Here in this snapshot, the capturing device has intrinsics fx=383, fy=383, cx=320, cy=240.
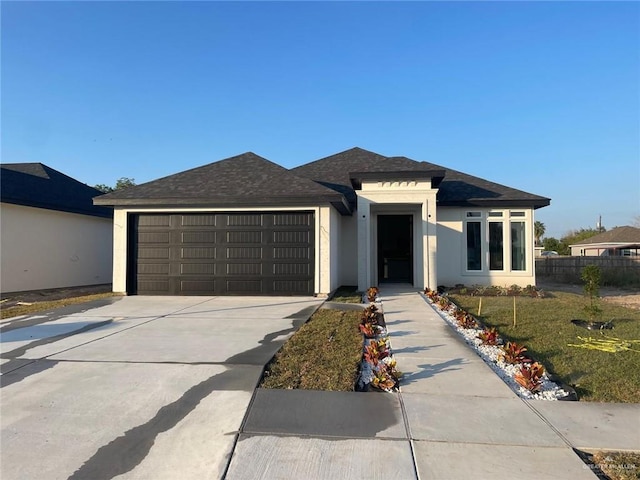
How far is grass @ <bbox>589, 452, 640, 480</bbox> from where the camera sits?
2.62m

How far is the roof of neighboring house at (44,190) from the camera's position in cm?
1258

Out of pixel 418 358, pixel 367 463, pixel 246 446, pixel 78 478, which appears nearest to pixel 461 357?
pixel 418 358

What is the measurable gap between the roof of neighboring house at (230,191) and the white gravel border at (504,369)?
5219 mm

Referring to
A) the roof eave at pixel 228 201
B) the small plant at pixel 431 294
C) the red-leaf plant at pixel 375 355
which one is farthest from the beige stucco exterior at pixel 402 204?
the red-leaf plant at pixel 375 355

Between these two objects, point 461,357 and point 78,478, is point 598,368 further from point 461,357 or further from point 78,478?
point 78,478

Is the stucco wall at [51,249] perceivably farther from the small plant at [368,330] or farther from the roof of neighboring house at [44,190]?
the small plant at [368,330]

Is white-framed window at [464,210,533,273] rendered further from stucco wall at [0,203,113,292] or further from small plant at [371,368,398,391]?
stucco wall at [0,203,113,292]

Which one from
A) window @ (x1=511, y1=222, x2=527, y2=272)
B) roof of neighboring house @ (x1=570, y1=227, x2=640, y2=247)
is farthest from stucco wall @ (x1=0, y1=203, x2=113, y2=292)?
roof of neighboring house @ (x1=570, y1=227, x2=640, y2=247)

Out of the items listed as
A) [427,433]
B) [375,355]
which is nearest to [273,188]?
[375,355]

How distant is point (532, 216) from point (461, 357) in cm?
→ 1024

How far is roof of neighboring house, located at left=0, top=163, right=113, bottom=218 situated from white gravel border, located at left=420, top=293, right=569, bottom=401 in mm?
13574

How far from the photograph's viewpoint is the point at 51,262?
1372 centimetres

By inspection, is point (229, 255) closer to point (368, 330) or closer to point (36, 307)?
point (36, 307)

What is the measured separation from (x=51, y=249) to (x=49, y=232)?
613 mm
